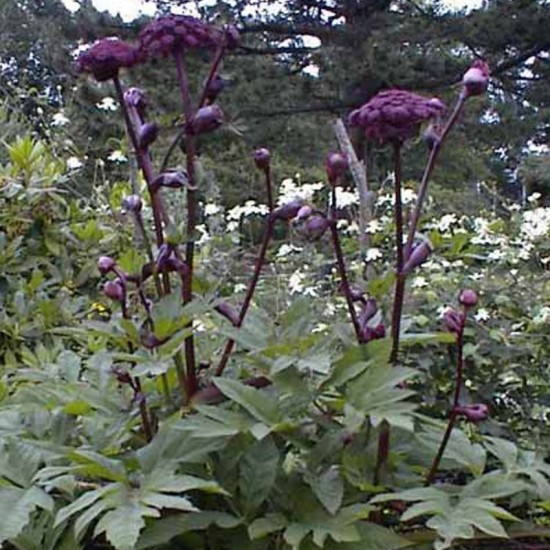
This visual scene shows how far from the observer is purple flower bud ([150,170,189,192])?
1.05 meters

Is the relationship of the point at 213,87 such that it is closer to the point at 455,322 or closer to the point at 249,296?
the point at 249,296

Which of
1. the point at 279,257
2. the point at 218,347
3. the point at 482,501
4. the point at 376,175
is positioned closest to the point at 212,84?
the point at 218,347

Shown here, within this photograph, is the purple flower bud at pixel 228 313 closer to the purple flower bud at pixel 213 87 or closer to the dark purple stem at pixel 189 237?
the dark purple stem at pixel 189 237

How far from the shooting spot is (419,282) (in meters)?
2.14

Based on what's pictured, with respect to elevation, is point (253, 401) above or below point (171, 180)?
below

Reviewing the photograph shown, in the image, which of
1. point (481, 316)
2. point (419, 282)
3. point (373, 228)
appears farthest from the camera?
point (373, 228)

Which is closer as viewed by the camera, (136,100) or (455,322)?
(455,322)

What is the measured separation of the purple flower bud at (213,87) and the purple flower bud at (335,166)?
184 millimetres

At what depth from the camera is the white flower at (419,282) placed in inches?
84.2

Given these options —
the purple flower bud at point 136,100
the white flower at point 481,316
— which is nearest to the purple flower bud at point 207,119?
the purple flower bud at point 136,100

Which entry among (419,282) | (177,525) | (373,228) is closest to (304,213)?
(177,525)

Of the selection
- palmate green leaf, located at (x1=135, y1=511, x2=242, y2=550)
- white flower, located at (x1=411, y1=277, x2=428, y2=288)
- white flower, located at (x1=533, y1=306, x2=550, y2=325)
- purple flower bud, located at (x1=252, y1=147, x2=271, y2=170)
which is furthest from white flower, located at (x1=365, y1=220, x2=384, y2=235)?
palmate green leaf, located at (x1=135, y1=511, x2=242, y2=550)

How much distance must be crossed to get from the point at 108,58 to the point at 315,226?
0.32m

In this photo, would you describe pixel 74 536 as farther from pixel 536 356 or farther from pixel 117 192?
pixel 117 192
